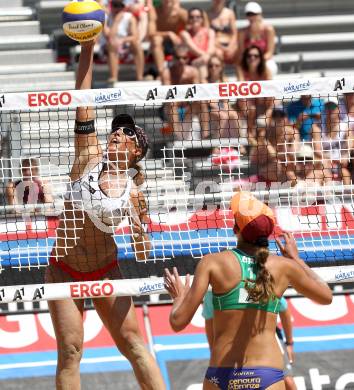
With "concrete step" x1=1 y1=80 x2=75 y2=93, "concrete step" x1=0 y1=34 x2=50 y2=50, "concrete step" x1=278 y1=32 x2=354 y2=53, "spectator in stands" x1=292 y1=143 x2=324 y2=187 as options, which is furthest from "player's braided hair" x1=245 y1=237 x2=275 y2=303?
"concrete step" x1=278 y1=32 x2=354 y2=53

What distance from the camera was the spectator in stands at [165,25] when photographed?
12.8 meters

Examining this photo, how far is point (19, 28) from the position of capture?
13.9 metres

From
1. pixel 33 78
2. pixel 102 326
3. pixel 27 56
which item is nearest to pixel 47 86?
pixel 33 78

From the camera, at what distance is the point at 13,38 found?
44.5ft

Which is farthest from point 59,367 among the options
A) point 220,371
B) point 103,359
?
point 103,359

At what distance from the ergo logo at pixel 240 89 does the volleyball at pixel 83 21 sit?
905 mm

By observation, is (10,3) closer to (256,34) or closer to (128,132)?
(256,34)

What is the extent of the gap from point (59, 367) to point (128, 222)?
3.67 ft

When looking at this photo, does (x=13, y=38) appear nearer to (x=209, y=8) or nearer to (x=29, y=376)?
(x=209, y=8)

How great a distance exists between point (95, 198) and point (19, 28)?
747cm

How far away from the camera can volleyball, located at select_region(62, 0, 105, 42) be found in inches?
269

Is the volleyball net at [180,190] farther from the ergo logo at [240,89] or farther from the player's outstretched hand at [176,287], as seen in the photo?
the player's outstretched hand at [176,287]

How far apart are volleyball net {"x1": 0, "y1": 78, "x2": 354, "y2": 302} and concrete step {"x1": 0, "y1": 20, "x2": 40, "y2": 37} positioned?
2272 mm

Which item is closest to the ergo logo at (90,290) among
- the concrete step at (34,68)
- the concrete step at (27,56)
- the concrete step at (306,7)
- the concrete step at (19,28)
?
the concrete step at (34,68)
